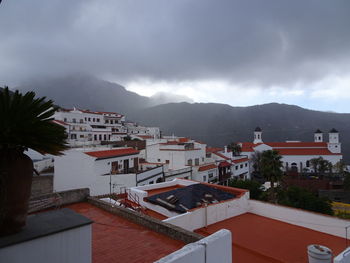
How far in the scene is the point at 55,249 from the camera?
3.34 meters

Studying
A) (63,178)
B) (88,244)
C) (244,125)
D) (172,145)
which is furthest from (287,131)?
(88,244)

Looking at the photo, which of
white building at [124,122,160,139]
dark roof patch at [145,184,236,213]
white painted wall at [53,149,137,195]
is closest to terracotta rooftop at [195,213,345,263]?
dark roof patch at [145,184,236,213]

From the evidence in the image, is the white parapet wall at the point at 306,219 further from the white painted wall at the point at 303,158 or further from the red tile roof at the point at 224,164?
the white painted wall at the point at 303,158

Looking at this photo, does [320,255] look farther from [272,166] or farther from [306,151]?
[306,151]

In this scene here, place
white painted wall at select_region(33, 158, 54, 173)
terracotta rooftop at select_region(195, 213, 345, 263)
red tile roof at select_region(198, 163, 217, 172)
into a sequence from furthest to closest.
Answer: red tile roof at select_region(198, 163, 217, 172), white painted wall at select_region(33, 158, 54, 173), terracotta rooftop at select_region(195, 213, 345, 263)

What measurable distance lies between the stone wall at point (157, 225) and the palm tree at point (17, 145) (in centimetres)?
365

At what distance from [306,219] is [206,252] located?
973cm

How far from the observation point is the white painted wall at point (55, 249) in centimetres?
301

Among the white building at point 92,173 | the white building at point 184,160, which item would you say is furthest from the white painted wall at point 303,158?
the white building at point 92,173

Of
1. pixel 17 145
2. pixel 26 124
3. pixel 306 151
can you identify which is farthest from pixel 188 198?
pixel 306 151

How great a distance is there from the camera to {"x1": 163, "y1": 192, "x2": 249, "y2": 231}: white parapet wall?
10102 mm

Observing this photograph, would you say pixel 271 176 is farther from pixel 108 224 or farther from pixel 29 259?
pixel 29 259

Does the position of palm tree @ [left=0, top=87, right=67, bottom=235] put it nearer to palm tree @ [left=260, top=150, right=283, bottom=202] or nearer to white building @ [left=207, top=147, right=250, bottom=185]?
palm tree @ [left=260, top=150, right=283, bottom=202]

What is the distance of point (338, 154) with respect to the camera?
64.6m
